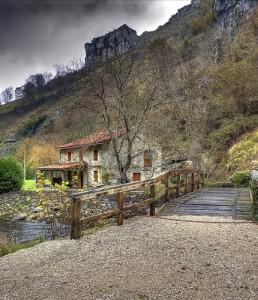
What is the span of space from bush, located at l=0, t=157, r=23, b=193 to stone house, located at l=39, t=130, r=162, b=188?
3646 millimetres

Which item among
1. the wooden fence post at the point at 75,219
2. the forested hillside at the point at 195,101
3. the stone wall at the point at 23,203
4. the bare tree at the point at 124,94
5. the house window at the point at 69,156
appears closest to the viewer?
Result: the wooden fence post at the point at 75,219

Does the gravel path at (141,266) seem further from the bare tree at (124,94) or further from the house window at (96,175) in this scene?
the house window at (96,175)

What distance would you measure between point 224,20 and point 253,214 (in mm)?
93733

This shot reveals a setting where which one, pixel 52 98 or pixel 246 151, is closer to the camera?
pixel 246 151

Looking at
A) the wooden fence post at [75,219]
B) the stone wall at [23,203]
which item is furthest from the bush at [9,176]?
the wooden fence post at [75,219]

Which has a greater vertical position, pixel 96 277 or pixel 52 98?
pixel 52 98

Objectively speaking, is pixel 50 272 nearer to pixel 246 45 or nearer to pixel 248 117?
pixel 248 117

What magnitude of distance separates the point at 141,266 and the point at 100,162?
1527 inches

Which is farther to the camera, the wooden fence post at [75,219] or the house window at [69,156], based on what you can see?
the house window at [69,156]

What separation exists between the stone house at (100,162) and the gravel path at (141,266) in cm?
3067

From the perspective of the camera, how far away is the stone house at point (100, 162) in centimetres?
4306

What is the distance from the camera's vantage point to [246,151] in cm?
3016

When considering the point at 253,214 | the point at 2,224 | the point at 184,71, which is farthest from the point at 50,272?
the point at 184,71

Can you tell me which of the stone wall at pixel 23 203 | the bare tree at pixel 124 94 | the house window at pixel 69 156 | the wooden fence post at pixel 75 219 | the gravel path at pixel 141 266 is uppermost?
the bare tree at pixel 124 94
